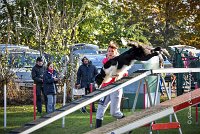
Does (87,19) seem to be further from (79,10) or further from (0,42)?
(0,42)

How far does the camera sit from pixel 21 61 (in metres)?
22.6

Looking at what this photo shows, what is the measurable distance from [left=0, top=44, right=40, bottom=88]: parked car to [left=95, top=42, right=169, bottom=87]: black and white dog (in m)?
11.4

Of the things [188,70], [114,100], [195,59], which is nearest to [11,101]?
[195,59]

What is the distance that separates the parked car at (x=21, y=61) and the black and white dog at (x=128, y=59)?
11.4m

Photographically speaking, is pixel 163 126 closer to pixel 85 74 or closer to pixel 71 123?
pixel 71 123

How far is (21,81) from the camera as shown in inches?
887

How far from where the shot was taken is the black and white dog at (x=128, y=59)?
9.02m

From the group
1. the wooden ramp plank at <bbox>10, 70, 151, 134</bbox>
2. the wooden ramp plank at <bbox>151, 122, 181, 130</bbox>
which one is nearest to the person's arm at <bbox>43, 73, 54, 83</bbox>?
the wooden ramp plank at <bbox>151, 122, 181, 130</bbox>

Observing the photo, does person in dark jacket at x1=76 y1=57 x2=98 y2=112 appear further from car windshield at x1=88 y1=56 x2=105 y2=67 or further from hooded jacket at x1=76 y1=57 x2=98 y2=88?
car windshield at x1=88 y1=56 x2=105 y2=67

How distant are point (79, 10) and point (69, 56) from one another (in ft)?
30.5

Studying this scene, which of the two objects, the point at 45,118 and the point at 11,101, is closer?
the point at 45,118

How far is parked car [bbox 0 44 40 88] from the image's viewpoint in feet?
69.5

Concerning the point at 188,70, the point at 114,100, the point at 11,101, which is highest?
the point at 188,70

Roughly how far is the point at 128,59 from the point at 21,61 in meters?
13.7
